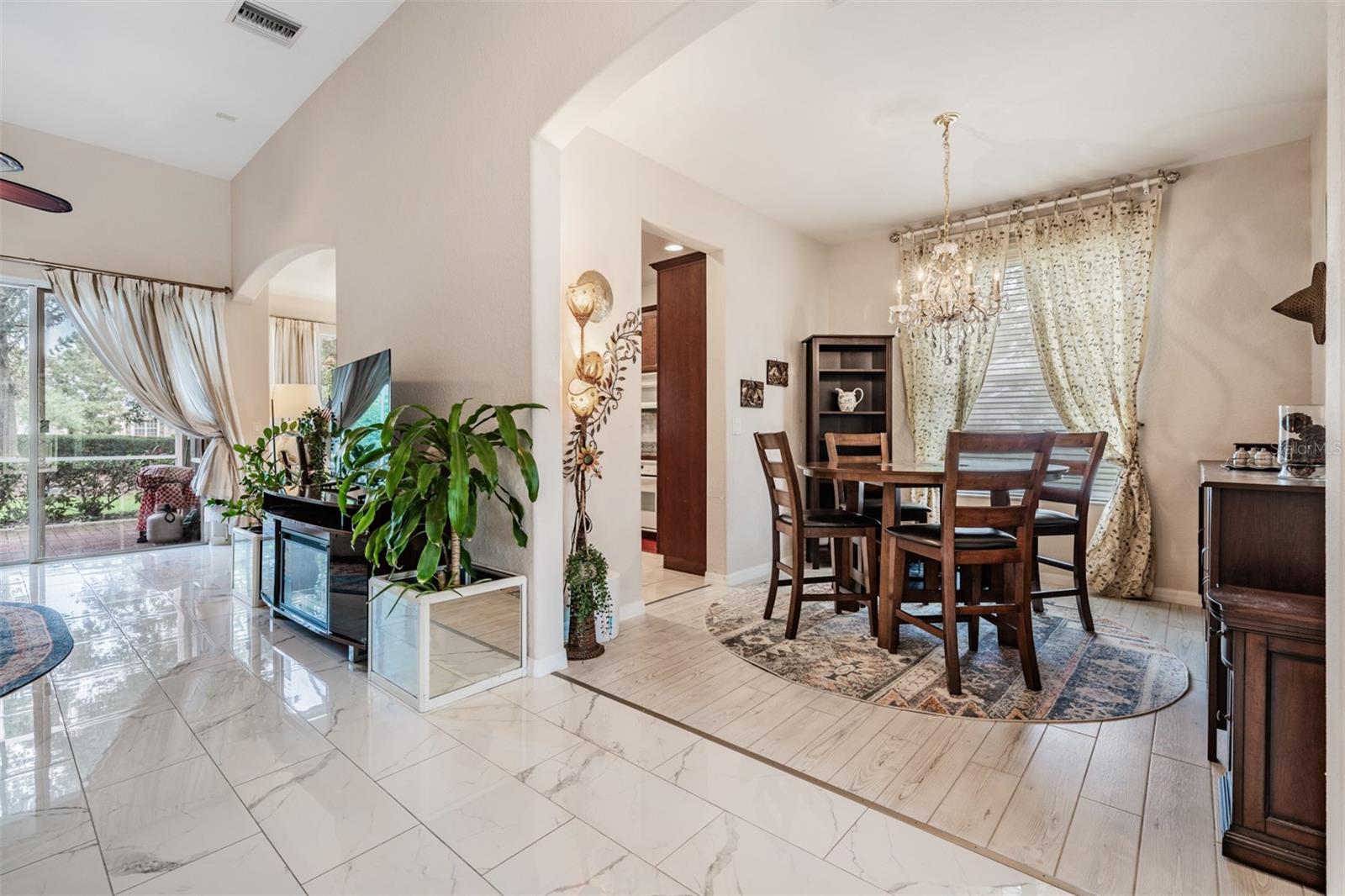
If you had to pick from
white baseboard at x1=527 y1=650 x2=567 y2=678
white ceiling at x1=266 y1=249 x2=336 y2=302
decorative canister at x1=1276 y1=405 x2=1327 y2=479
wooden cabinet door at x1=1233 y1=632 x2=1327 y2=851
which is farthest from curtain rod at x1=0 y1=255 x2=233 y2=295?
decorative canister at x1=1276 y1=405 x2=1327 y2=479

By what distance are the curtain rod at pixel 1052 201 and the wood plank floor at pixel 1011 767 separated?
9.50ft

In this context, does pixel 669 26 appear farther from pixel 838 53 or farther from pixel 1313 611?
pixel 1313 611

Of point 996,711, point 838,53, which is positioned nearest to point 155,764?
point 996,711

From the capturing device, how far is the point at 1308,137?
3.38 m

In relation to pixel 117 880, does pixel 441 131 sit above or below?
above

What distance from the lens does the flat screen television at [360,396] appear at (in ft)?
9.55

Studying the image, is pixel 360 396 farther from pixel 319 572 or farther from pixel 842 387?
pixel 842 387

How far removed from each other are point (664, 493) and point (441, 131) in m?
2.80

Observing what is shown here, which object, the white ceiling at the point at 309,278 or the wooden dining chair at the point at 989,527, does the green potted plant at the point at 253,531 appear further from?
the wooden dining chair at the point at 989,527

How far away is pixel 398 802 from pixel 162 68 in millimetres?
4471

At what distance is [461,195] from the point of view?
9.37 feet

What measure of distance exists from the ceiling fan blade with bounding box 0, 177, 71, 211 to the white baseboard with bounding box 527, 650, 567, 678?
8.75 feet

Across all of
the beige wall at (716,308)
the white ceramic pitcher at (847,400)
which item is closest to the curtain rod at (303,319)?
the beige wall at (716,308)

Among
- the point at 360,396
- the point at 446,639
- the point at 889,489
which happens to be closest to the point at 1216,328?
the point at 889,489
